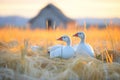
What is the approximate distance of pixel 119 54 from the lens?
6.52 m

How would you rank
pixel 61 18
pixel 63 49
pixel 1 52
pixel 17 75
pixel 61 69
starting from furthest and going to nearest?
pixel 61 18
pixel 63 49
pixel 1 52
pixel 61 69
pixel 17 75

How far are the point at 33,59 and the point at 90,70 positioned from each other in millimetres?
1041

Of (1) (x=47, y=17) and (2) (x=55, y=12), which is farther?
(1) (x=47, y=17)

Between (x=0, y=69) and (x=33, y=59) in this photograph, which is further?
(x=33, y=59)

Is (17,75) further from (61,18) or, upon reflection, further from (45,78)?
(61,18)

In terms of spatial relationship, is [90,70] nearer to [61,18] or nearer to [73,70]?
[73,70]

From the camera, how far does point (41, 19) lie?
2933 cm

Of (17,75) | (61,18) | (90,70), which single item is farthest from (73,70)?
(61,18)

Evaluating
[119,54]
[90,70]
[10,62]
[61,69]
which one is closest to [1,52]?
→ [10,62]

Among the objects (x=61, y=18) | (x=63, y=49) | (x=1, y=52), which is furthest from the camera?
(x=61, y=18)

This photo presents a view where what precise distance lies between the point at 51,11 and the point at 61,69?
24.3 meters

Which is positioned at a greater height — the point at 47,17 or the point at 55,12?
the point at 55,12

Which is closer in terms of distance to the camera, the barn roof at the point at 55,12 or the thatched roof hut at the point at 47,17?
the barn roof at the point at 55,12

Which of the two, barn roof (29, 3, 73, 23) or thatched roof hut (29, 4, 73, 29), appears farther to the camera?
thatched roof hut (29, 4, 73, 29)
